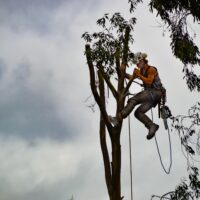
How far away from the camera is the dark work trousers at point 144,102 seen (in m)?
7.99

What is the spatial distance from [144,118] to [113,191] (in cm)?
144

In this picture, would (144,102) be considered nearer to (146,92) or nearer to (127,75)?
(146,92)

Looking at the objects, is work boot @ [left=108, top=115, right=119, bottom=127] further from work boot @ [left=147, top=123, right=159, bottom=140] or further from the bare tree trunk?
work boot @ [left=147, top=123, right=159, bottom=140]

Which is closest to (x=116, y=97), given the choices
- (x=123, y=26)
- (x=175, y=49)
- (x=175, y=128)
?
(x=123, y=26)

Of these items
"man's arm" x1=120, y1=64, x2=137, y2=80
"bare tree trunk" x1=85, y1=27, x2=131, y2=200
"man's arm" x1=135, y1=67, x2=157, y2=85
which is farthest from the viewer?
"man's arm" x1=120, y1=64, x2=137, y2=80

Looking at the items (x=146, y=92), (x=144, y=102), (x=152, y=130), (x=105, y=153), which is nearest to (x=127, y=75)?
(x=146, y=92)

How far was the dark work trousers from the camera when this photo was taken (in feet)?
26.2

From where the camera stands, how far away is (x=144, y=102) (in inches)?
320

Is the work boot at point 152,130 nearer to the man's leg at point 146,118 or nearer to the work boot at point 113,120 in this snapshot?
the man's leg at point 146,118

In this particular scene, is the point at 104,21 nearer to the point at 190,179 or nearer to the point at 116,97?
the point at 116,97


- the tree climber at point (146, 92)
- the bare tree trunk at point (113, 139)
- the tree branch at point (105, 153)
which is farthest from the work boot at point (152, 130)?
the tree branch at point (105, 153)

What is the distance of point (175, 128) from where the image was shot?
12.9 metres

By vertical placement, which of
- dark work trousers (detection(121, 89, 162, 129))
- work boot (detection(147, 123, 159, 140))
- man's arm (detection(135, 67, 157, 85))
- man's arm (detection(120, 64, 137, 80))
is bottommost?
work boot (detection(147, 123, 159, 140))

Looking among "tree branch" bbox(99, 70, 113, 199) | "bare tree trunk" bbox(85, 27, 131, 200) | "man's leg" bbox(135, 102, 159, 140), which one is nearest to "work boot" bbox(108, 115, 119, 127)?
"bare tree trunk" bbox(85, 27, 131, 200)
